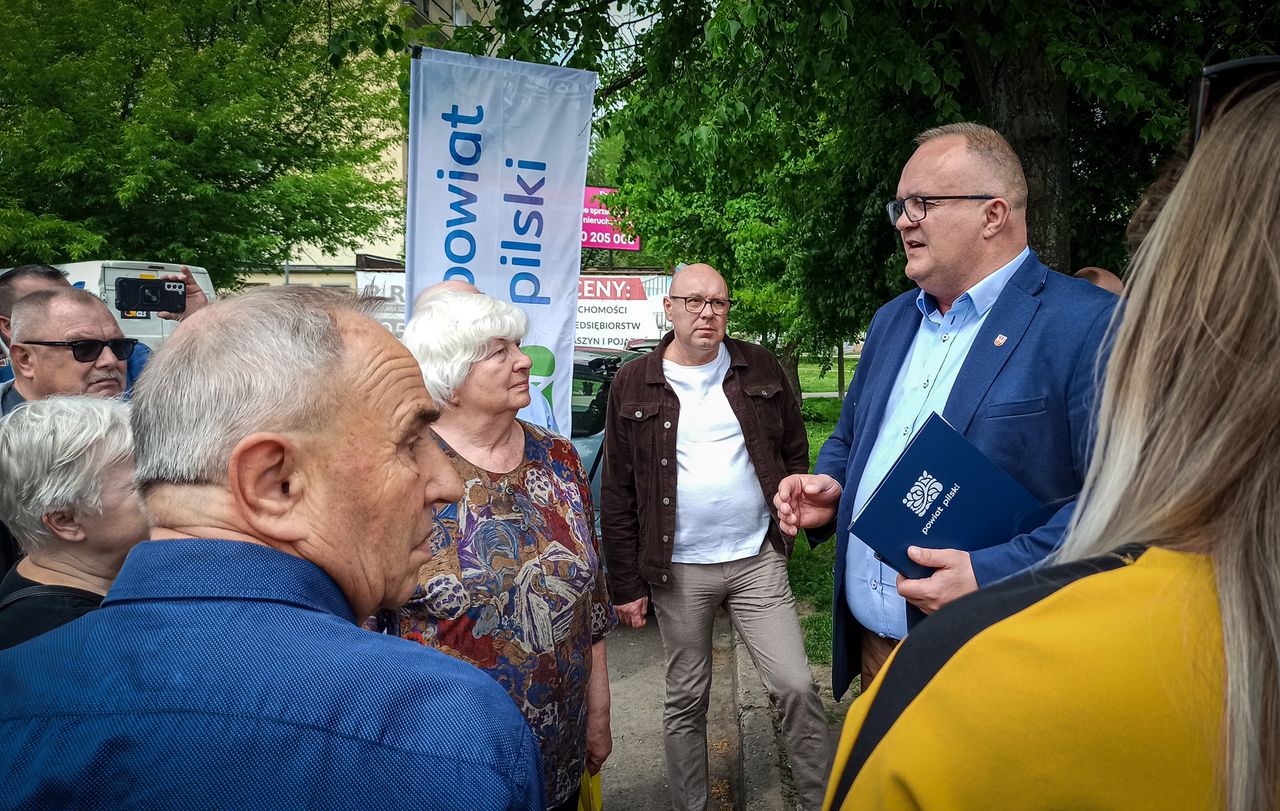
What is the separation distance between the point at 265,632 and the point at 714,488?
2905 mm

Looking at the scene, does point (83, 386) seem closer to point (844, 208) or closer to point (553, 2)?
point (553, 2)

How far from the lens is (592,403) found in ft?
21.6

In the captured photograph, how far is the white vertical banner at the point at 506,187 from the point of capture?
4191mm

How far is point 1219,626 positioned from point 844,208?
8022 mm

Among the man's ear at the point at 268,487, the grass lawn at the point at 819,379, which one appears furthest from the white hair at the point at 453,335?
the grass lawn at the point at 819,379

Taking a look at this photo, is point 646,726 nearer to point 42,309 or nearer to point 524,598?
point 524,598

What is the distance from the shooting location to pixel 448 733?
38.6 inches

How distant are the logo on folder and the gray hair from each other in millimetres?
1264

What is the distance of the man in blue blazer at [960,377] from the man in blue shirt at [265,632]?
1302mm

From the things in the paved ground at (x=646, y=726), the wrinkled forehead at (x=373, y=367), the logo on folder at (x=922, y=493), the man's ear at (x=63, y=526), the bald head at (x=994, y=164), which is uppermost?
the bald head at (x=994, y=164)

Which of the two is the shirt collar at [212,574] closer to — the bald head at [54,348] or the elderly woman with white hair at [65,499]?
the elderly woman with white hair at [65,499]

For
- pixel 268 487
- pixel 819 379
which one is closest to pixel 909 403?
pixel 268 487

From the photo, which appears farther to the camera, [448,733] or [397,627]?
[397,627]

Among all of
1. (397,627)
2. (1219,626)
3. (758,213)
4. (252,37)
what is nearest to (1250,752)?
(1219,626)
